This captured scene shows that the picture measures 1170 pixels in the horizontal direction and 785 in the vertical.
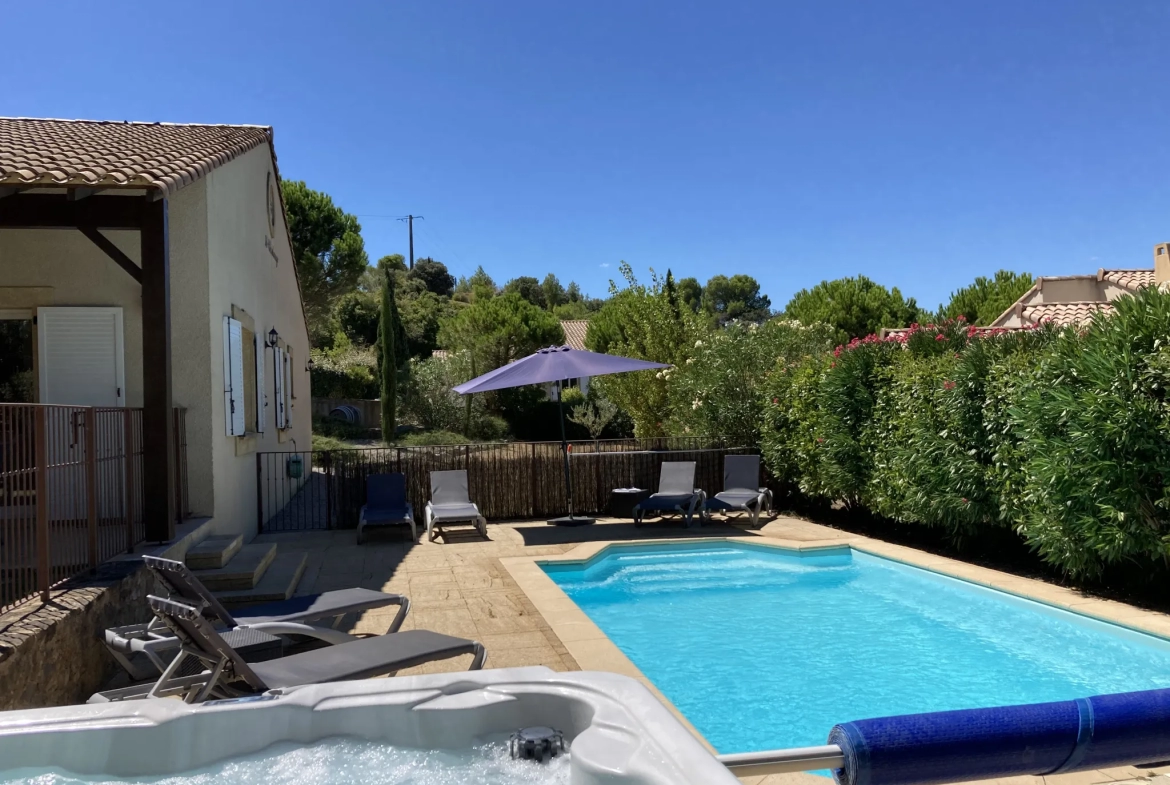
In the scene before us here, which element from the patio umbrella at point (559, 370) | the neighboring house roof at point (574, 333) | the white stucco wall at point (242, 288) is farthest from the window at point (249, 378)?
the neighboring house roof at point (574, 333)

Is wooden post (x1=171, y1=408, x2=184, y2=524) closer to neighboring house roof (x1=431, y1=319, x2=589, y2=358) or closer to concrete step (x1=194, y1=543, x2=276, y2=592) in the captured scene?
concrete step (x1=194, y1=543, x2=276, y2=592)

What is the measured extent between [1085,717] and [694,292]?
250ft

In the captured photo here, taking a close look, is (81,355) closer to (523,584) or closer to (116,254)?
(116,254)

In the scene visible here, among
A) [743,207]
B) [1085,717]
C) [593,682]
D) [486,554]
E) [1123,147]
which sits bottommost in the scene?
[486,554]

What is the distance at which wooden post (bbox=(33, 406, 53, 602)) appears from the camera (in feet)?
15.1

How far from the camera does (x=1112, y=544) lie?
672 centimetres

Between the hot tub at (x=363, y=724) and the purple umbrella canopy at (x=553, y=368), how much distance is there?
805cm

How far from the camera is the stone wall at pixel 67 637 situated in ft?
12.9

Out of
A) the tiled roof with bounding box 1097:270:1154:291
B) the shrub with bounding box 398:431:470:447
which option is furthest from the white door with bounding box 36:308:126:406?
the tiled roof with bounding box 1097:270:1154:291

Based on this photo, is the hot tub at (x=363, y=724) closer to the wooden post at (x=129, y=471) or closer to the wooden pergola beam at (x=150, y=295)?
the wooden post at (x=129, y=471)

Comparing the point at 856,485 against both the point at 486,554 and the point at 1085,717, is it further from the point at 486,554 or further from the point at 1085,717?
the point at 1085,717

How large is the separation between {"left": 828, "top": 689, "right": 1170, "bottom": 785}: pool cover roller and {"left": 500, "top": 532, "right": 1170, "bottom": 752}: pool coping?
151 centimetres

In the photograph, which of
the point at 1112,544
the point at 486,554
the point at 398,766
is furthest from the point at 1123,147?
the point at 398,766

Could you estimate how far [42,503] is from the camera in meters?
4.67
